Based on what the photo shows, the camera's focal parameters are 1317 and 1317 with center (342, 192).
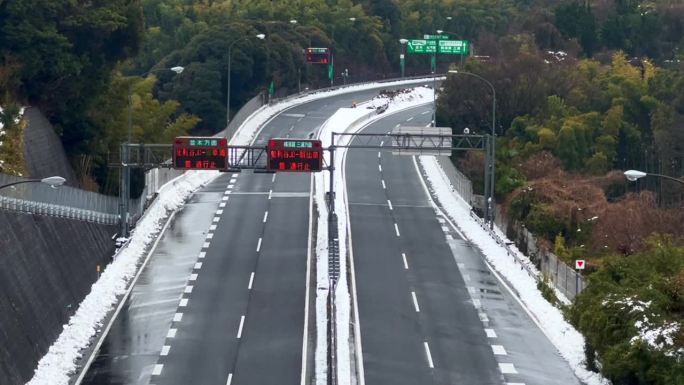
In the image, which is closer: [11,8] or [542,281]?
[542,281]

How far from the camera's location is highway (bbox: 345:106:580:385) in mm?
40969

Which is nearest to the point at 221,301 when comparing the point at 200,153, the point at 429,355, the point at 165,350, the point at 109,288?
the point at 109,288

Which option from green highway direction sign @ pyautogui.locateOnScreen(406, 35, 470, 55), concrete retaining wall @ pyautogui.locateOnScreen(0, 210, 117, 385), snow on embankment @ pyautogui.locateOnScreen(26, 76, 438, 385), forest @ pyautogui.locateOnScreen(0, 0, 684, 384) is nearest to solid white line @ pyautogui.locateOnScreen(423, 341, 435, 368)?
forest @ pyautogui.locateOnScreen(0, 0, 684, 384)

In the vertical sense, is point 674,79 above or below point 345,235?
above

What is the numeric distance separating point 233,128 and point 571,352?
174 ft

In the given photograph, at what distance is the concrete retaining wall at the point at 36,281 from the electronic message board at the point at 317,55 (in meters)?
72.5

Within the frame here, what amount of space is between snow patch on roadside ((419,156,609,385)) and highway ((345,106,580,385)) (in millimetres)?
438

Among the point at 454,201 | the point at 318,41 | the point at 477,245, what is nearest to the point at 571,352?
the point at 477,245

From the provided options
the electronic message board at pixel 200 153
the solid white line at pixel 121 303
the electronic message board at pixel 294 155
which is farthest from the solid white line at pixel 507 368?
the electronic message board at pixel 200 153

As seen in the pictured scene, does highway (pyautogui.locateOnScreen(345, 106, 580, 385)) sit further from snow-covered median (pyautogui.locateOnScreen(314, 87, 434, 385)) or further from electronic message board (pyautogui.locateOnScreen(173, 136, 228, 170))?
electronic message board (pyautogui.locateOnScreen(173, 136, 228, 170))

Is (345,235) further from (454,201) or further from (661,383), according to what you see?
(661,383)

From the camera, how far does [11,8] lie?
64375 mm

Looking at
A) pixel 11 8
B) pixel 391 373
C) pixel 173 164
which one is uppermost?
pixel 11 8

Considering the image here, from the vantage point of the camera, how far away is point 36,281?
42.6m
